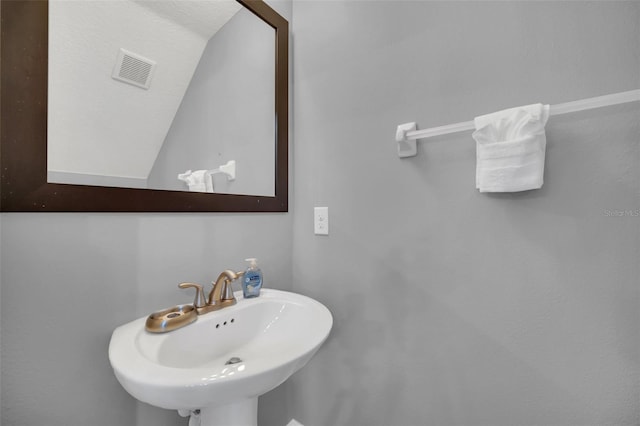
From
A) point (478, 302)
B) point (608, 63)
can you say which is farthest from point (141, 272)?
point (608, 63)

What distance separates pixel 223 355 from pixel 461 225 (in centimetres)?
86

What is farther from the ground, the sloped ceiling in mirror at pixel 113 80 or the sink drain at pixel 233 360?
the sloped ceiling in mirror at pixel 113 80

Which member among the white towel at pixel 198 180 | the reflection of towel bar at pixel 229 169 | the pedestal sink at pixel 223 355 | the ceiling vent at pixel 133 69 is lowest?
the pedestal sink at pixel 223 355

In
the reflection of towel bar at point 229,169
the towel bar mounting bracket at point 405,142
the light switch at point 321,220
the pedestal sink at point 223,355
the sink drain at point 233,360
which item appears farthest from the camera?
the light switch at point 321,220

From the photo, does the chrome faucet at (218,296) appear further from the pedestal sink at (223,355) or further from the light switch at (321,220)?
the light switch at (321,220)

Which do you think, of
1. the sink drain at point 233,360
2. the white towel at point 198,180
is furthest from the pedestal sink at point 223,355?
the white towel at point 198,180

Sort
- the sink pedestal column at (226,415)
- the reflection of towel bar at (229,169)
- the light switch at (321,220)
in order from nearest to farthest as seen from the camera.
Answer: the sink pedestal column at (226,415) → the reflection of towel bar at (229,169) → the light switch at (321,220)

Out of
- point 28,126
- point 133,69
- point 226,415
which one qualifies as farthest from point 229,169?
point 226,415

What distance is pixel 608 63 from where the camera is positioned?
69cm

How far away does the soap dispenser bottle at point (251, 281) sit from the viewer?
0.99 metres

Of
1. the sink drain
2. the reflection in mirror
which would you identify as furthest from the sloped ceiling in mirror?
the sink drain

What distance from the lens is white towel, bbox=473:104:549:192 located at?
2.35 ft

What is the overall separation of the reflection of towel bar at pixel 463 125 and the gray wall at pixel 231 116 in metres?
0.57

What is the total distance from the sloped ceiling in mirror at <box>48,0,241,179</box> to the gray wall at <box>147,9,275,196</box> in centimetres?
4
